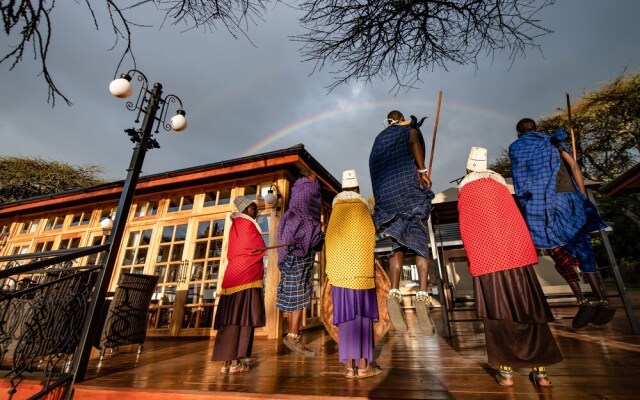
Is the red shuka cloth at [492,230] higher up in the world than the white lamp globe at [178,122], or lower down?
lower down

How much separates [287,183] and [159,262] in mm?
3355

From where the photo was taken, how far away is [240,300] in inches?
99.3

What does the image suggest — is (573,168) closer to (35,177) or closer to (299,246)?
(299,246)

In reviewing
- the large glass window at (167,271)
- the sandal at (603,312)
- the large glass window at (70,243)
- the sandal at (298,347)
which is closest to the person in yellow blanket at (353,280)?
the sandal at (298,347)

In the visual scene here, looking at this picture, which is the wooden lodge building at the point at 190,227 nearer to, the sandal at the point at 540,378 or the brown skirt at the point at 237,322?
the brown skirt at the point at 237,322

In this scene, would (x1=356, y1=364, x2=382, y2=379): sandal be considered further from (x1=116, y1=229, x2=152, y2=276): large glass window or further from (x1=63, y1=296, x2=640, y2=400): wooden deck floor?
(x1=116, y1=229, x2=152, y2=276): large glass window

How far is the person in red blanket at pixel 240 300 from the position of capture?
7.74ft

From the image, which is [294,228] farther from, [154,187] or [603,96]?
[603,96]

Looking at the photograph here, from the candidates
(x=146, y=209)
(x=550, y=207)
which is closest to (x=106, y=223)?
(x=146, y=209)

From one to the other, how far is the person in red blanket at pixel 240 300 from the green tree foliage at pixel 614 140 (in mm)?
16728

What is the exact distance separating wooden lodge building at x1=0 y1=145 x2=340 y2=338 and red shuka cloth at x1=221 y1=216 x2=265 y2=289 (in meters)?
2.39

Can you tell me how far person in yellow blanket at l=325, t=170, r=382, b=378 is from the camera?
6.21 feet

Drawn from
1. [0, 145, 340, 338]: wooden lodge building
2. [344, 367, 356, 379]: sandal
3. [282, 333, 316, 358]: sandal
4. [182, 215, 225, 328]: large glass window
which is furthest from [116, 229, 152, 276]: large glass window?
[344, 367, 356, 379]: sandal

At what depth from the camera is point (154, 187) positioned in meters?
6.62
